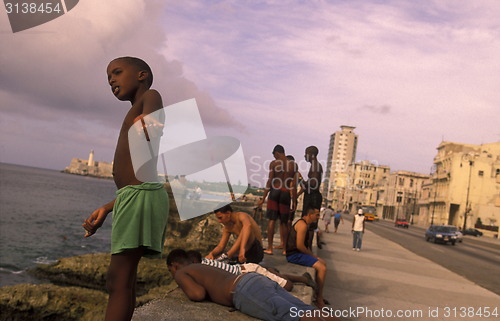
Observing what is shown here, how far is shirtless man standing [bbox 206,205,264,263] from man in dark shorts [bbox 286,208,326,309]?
2.03 ft

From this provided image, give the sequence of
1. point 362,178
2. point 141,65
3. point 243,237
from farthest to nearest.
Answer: point 362,178
point 243,237
point 141,65

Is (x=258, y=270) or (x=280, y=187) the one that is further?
(x=280, y=187)

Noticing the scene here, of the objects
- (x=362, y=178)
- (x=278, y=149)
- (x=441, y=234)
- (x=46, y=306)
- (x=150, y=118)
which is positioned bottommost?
(x=46, y=306)

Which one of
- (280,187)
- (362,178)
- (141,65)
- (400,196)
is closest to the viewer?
(141,65)

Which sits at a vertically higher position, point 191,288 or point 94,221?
point 94,221

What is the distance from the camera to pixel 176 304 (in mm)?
4012

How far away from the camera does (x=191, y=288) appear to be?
4.12 meters

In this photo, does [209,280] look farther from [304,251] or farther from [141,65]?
[304,251]

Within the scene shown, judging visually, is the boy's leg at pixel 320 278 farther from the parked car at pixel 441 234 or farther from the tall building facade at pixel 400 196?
the tall building facade at pixel 400 196

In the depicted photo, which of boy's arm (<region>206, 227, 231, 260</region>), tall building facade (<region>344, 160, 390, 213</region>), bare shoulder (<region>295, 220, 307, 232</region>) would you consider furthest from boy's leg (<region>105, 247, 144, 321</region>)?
tall building facade (<region>344, 160, 390, 213</region>)

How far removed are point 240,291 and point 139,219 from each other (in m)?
1.68

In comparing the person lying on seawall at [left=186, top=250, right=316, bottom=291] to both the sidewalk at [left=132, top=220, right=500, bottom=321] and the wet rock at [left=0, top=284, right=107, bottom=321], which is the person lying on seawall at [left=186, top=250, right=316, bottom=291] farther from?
the wet rock at [left=0, top=284, right=107, bottom=321]

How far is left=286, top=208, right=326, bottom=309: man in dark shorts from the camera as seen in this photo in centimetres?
624

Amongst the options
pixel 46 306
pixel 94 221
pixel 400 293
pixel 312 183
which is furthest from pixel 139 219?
pixel 46 306
